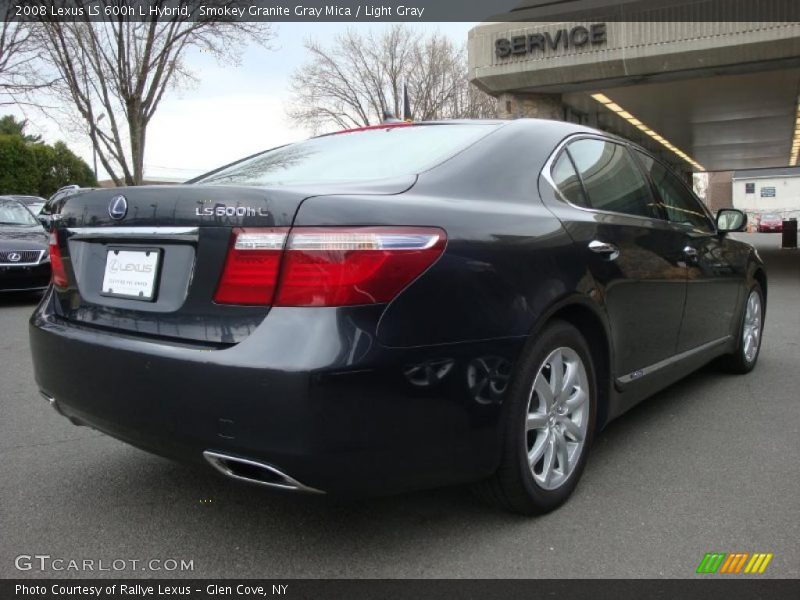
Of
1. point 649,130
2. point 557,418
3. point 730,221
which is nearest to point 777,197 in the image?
point 649,130

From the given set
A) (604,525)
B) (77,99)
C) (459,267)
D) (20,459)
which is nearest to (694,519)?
(604,525)

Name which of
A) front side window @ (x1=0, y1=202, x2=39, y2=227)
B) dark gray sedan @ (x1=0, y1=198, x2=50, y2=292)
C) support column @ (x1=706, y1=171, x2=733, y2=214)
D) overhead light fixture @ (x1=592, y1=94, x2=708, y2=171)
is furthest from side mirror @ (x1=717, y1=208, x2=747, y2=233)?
support column @ (x1=706, y1=171, x2=733, y2=214)

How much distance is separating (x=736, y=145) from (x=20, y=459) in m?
27.7

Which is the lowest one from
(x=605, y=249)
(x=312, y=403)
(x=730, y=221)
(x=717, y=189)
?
(x=717, y=189)

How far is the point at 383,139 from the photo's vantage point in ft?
10.3

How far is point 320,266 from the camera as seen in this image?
6.63 ft

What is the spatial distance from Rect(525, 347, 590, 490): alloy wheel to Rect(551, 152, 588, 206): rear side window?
675 millimetres

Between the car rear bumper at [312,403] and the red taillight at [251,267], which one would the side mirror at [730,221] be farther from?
the red taillight at [251,267]

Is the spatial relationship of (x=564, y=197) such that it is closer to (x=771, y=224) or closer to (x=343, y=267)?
(x=343, y=267)

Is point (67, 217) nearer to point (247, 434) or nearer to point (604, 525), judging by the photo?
point (247, 434)

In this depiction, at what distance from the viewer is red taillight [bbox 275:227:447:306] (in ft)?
6.60

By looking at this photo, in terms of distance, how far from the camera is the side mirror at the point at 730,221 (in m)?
4.46

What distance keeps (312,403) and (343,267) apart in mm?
395

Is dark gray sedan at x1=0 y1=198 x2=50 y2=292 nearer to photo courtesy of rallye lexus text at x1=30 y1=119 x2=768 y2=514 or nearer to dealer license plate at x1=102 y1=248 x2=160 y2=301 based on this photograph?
photo courtesy of rallye lexus text at x1=30 y1=119 x2=768 y2=514
